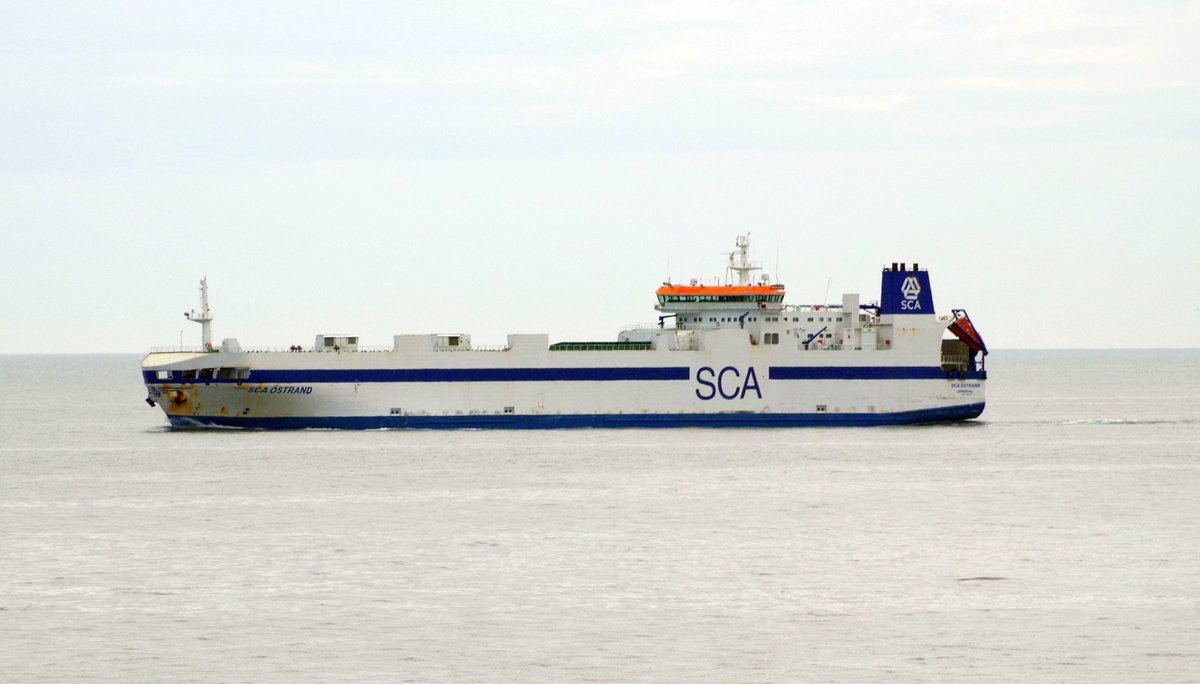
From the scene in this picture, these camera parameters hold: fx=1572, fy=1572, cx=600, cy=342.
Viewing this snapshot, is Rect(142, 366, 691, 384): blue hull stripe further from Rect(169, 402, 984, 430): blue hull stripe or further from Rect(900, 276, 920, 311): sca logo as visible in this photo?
Rect(900, 276, 920, 311): sca logo

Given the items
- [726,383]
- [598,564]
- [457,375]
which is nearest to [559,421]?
[457,375]

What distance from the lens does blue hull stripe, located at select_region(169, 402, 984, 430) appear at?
6081 cm

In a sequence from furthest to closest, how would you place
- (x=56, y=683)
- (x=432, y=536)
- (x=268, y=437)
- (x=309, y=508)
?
1. (x=268, y=437)
2. (x=309, y=508)
3. (x=432, y=536)
4. (x=56, y=683)

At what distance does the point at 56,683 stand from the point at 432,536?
13.6 metres

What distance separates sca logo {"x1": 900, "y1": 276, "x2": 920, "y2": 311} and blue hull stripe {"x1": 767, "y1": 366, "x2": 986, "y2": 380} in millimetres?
2513

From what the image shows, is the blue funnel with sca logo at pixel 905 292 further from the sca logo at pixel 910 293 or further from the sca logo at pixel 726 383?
the sca logo at pixel 726 383

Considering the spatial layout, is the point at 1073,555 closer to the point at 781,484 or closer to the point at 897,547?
→ the point at 897,547

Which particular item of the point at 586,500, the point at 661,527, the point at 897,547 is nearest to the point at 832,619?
the point at 897,547

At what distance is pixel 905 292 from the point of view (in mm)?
64500

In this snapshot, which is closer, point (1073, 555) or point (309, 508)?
point (1073, 555)

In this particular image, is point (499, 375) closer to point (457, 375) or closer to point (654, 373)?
point (457, 375)

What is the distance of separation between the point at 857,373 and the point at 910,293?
417 centimetres

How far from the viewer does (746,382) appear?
62.4m

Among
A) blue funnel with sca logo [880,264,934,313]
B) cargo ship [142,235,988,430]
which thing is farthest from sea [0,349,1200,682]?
blue funnel with sca logo [880,264,934,313]
